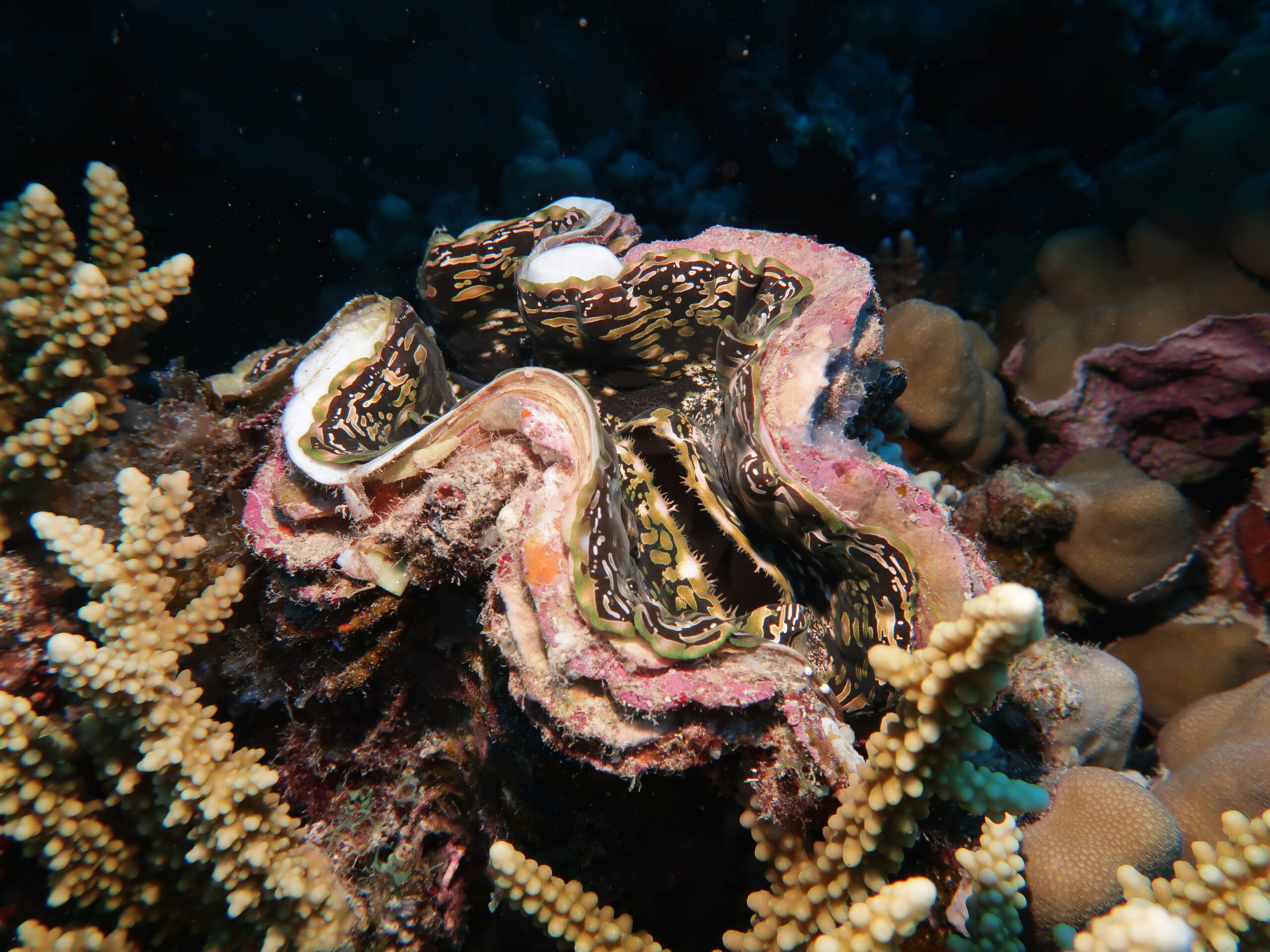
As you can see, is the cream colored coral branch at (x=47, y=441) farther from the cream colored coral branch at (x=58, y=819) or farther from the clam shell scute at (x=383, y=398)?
the clam shell scute at (x=383, y=398)

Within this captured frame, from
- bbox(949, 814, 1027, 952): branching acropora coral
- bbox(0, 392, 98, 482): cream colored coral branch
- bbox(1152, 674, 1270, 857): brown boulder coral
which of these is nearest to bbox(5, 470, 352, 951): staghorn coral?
bbox(0, 392, 98, 482): cream colored coral branch

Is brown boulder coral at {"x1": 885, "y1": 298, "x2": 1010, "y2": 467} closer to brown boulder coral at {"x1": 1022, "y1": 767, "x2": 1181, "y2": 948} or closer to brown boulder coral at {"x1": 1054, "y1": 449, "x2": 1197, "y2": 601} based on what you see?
brown boulder coral at {"x1": 1054, "y1": 449, "x2": 1197, "y2": 601}

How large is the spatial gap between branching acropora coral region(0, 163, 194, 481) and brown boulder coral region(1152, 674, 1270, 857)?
14.4 feet

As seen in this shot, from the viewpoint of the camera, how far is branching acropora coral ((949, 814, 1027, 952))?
1333mm

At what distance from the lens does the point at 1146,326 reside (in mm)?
4148

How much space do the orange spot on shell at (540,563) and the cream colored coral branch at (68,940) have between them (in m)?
2.07

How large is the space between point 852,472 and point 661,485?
90cm

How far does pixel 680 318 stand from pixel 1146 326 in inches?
160

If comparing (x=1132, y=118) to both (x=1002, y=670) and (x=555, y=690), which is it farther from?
(x=555, y=690)

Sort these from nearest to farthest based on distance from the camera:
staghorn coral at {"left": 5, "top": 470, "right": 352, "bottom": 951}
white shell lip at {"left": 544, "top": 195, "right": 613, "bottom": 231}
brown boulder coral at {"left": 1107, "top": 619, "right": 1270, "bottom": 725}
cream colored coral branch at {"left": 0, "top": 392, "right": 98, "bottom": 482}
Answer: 1. staghorn coral at {"left": 5, "top": 470, "right": 352, "bottom": 951}
2. cream colored coral branch at {"left": 0, "top": 392, "right": 98, "bottom": 482}
3. white shell lip at {"left": 544, "top": 195, "right": 613, "bottom": 231}
4. brown boulder coral at {"left": 1107, "top": 619, "right": 1270, "bottom": 725}

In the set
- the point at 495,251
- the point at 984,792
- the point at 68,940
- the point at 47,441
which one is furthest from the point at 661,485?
the point at 68,940

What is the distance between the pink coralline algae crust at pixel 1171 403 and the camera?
389 centimetres

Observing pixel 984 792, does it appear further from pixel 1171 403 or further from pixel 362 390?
pixel 1171 403

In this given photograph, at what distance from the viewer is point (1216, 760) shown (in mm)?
2275
